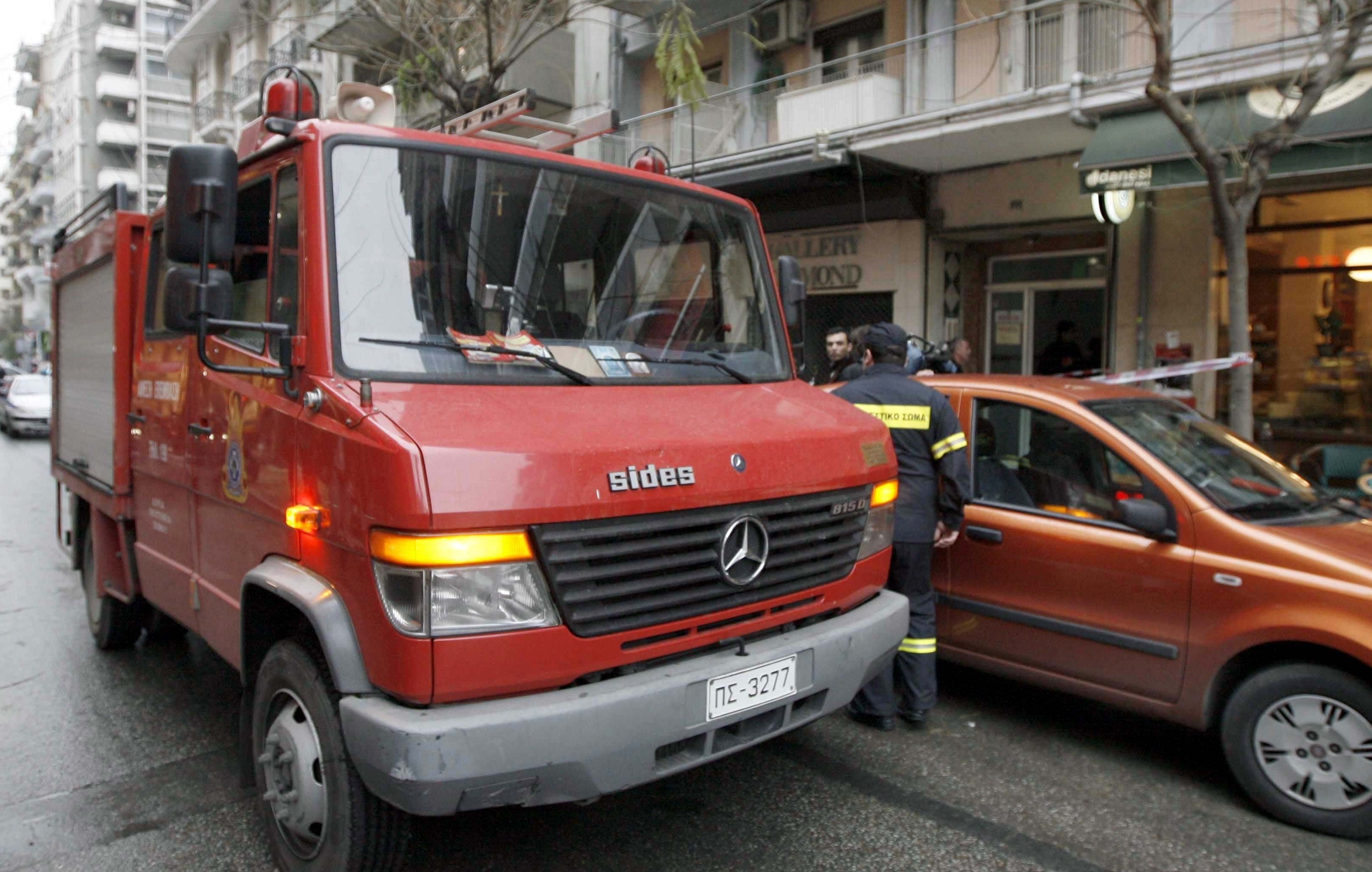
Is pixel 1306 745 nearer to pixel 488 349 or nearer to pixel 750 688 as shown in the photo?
pixel 750 688

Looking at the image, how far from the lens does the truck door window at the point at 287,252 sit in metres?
3.19

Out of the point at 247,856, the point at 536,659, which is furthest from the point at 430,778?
the point at 247,856

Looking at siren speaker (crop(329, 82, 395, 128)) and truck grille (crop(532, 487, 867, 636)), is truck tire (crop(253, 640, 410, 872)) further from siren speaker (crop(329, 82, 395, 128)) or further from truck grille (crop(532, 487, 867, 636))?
siren speaker (crop(329, 82, 395, 128))

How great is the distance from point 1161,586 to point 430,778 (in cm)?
297

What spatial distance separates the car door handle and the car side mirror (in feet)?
2.06

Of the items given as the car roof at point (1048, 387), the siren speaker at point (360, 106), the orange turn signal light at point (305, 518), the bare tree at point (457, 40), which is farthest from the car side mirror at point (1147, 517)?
the bare tree at point (457, 40)

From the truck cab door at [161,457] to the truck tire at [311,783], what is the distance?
1.05m

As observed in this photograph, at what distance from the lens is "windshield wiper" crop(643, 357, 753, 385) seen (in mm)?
3686

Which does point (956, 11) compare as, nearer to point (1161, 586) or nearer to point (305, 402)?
point (1161, 586)

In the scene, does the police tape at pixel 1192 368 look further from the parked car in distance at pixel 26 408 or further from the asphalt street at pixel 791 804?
the parked car in distance at pixel 26 408

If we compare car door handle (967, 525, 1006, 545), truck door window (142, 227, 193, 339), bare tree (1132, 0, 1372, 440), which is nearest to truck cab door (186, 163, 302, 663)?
truck door window (142, 227, 193, 339)

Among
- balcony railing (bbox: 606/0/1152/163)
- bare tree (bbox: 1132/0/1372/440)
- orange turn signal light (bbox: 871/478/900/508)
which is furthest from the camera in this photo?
balcony railing (bbox: 606/0/1152/163)

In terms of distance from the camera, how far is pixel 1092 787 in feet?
13.3

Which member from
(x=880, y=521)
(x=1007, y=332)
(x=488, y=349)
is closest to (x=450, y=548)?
(x=488, y=349)
